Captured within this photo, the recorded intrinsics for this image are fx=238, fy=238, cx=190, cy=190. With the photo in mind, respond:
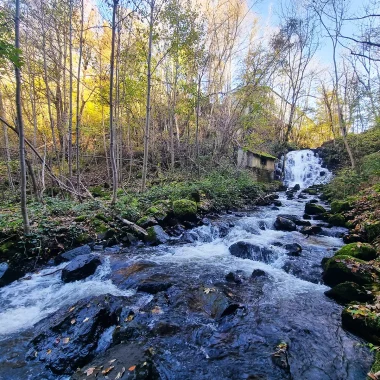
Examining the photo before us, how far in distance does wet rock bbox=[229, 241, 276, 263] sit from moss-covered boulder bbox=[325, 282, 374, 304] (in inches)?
68.2

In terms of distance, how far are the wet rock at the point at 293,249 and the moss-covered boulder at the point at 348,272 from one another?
1250mm

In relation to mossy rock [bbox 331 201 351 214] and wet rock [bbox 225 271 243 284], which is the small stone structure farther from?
wet rock [bbox 225 271 243 284]

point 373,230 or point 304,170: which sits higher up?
point 304,170

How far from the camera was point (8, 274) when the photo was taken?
15.0 feet

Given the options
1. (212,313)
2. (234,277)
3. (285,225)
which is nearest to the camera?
(212,313)

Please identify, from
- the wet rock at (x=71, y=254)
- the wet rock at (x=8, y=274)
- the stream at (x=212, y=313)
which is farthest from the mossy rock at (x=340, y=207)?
the wet rock at (x=8, y=274)

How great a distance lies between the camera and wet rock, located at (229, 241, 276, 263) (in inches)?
229

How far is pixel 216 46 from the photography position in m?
14.9

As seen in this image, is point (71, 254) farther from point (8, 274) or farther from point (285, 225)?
point (285, 225)

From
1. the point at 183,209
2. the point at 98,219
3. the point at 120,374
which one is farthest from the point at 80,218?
the point at 120,374

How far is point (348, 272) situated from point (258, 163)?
14.0 meters

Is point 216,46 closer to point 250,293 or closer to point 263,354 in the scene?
point 250,293

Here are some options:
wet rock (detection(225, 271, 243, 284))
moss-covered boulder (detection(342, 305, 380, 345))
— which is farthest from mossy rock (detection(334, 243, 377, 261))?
wet rock (detection(225, 271, 243, 284))

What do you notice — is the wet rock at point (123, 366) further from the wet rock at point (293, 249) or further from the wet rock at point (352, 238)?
the wet rock at point (352, 238)
